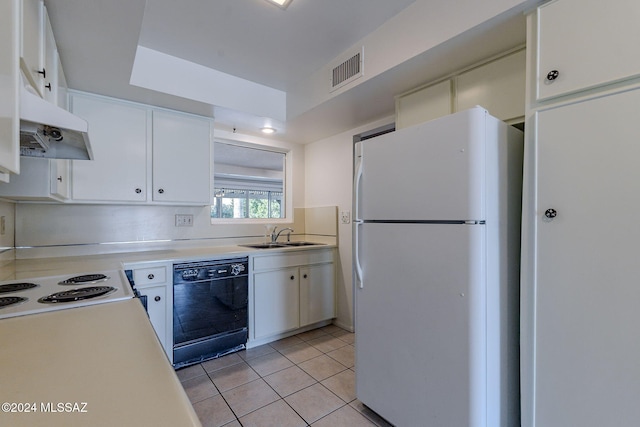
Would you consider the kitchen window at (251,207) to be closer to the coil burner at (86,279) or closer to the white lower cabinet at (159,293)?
the white lower cabinet at (159,293)

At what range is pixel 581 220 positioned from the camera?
1121 millimetres

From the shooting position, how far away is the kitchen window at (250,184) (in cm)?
331

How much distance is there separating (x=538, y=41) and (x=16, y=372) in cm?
198

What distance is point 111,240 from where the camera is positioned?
2373mm

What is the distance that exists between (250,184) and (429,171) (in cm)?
391

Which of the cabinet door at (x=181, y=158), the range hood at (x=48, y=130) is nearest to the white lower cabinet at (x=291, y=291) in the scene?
the cabinet door at (x=181, y=158)

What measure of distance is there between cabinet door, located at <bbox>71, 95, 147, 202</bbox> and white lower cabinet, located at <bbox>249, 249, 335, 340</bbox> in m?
1.16

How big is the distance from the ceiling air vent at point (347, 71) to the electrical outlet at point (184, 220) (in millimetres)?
1724

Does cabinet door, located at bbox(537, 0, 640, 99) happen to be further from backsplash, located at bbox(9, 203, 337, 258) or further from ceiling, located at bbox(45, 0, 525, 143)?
backsplash, located at bbox(9, 203, 337, 258)

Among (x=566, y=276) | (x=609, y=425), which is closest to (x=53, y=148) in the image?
(x=566, y=276)

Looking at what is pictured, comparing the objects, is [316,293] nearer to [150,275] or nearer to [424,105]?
[150,275]

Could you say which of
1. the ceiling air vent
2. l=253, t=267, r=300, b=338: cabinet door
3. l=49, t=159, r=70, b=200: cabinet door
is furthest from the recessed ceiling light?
l=253, t=267, r=300, b=338: cabinet door

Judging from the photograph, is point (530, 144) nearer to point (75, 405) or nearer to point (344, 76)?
point (344, 76)

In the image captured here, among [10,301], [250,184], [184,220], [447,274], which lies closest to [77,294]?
[10,301]
